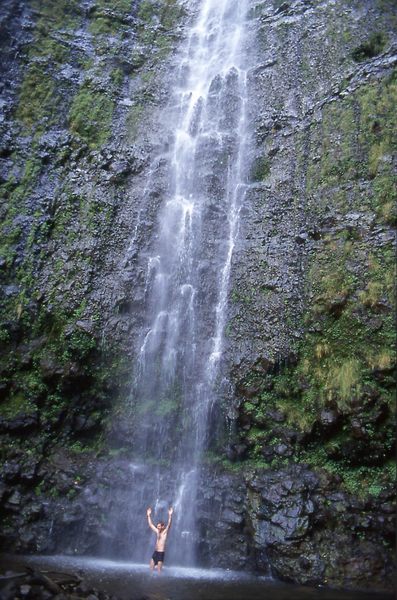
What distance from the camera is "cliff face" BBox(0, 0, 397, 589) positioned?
9.95m

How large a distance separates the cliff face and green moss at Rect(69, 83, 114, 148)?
7 centimetres

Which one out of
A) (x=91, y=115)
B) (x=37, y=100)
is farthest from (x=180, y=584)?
(x=37, y=100)

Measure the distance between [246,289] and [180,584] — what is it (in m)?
7.42

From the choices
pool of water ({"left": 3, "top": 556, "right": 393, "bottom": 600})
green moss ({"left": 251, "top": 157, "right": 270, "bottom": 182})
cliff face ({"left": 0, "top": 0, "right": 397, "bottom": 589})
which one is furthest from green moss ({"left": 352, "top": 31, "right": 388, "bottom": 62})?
pool of water ({"left": 3, "top": 556, "right": 393, "bottom": 600})

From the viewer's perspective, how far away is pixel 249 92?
16422mm

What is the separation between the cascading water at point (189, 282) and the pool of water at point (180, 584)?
40.8 inches

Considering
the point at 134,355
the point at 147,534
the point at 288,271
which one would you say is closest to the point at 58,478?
the point at 147,534

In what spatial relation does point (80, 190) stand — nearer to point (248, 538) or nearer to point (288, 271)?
point (288, 271)

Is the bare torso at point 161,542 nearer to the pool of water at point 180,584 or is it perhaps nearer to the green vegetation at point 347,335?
the pool of water at point 180,584

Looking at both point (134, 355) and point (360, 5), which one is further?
point (360, 5)

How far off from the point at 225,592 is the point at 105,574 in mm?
Answer: 2322

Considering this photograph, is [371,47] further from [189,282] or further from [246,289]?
[189,282]

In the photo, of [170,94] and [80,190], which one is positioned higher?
[170,94]

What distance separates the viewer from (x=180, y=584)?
833cm
